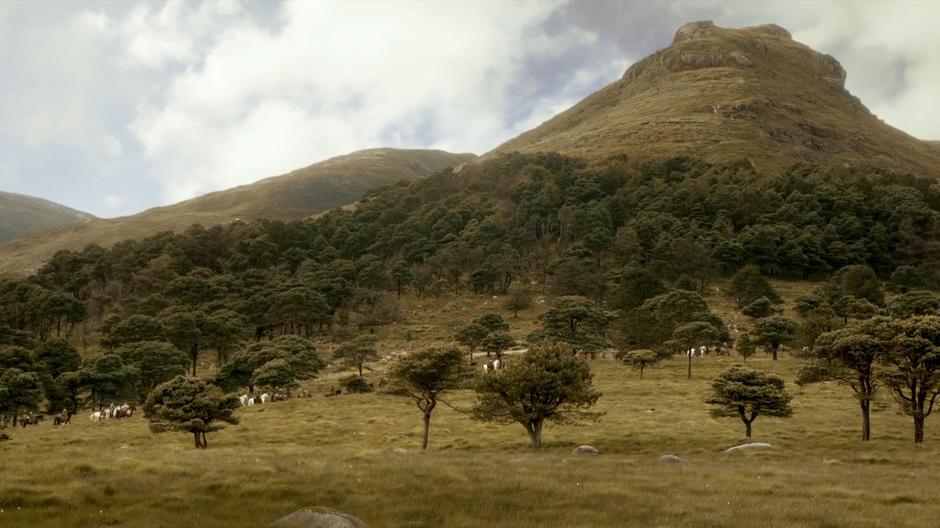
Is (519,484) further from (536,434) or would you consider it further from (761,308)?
(761,308)

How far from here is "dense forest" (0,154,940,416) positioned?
7962cm

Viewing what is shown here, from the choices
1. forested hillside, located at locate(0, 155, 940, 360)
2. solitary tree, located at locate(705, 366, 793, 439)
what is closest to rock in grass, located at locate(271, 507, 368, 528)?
solitary tree, located at locate(705, 366, 793, 439)

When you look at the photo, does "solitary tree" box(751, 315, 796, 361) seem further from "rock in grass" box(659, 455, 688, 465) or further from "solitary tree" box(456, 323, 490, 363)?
"rock in grass" box(659, 455, 688, 465)

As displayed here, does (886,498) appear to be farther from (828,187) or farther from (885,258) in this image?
(828,187)

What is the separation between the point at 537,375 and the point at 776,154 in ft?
619

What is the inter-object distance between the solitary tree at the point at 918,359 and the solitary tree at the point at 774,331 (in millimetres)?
33535

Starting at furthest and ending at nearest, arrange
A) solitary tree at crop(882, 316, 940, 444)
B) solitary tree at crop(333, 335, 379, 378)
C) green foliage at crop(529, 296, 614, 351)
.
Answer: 1. green foliage at crop(529, 296, 614, 351)
2. solitary tree at crop(333, 335, 379, 378)
3. solitary tree at crop(882, 316, 940, 444)

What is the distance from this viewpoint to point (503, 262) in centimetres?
11550

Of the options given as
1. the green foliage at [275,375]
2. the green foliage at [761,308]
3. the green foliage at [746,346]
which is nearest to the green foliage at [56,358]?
the green foliage at [275,375]

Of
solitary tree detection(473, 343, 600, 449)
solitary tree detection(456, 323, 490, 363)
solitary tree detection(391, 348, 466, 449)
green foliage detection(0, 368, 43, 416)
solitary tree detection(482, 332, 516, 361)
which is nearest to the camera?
solitary tree detection(473, 343, 600, 449)

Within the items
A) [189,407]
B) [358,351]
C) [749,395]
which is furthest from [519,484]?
[358,351]

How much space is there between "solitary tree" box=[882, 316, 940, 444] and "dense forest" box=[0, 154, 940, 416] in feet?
99.4

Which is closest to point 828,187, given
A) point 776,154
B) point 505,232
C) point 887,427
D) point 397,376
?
point 776,154

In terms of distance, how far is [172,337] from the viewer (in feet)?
259
